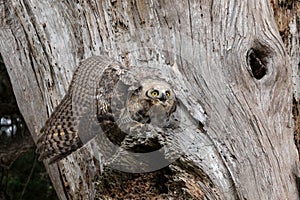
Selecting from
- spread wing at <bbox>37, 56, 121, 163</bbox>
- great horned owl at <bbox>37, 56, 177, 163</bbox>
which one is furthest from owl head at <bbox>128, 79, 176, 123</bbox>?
spread wing at <bbox>37, 56, 121, 163</bbox>

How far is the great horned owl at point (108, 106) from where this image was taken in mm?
1797

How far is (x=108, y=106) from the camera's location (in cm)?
190

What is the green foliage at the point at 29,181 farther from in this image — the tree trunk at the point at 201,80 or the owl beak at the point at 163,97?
the owl beak at the point at 163,97

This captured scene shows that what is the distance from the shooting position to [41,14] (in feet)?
8.07

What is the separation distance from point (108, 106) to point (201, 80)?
0.41 m

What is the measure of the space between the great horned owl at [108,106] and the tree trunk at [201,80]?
137 millimetres

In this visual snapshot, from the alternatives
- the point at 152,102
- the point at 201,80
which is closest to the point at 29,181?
the point at 201,80

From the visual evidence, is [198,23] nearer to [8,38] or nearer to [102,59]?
[102,59]

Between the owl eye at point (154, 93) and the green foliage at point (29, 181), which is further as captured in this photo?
the green foliage at point (29, 181)

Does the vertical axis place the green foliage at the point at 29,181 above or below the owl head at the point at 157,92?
below

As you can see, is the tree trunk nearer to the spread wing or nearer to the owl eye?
the spread wing

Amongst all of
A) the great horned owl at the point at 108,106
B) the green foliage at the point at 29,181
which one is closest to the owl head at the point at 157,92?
the great horned owl at the point at 108,106

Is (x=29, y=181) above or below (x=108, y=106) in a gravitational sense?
below

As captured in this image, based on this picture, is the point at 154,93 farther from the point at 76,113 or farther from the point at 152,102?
the point at 76,113
